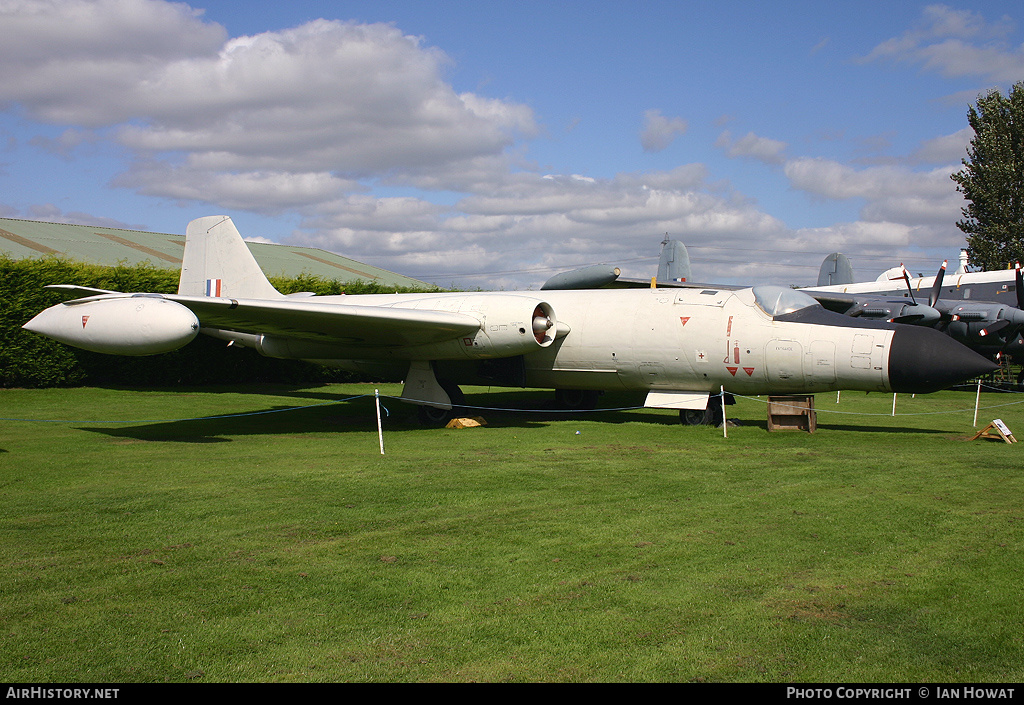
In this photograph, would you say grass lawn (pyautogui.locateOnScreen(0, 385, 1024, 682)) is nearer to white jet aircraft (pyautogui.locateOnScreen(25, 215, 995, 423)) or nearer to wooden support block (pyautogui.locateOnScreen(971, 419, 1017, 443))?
wooden support block (pyautogui.locateOnScreen(971, 419, 1017, 443))

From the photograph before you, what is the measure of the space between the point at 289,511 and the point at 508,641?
3460mm

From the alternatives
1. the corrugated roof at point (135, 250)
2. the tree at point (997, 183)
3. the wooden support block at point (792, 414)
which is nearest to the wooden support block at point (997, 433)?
the wooden support block at point (792, 414)

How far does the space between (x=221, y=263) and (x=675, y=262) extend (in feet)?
79.7

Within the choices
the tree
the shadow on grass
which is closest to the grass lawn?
the shadow on grass

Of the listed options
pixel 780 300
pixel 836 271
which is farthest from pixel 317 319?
pixel 836 271

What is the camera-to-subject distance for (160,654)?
12.4 ft

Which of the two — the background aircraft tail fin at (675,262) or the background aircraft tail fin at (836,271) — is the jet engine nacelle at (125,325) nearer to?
the background aircraft tail fin at (675,262)

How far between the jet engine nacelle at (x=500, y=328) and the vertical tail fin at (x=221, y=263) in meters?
5.08

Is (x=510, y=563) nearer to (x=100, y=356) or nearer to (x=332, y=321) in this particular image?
Result: (x=332, y=321)

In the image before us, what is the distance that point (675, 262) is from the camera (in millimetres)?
35625

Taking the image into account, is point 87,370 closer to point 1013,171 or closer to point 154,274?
point 154,274

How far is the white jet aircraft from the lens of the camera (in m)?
10.8

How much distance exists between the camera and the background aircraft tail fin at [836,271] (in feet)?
121
